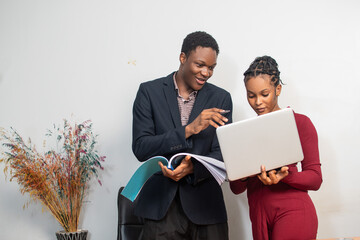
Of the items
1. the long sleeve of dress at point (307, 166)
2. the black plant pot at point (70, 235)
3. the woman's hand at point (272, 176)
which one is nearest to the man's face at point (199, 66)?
the long sleeve of dress at point (307, 166)

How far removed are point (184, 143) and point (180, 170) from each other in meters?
0.12

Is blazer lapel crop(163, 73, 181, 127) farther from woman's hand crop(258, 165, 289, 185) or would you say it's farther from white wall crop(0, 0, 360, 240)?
white wall crop(0, 0, 360, 240)

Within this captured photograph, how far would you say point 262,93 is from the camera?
6.32 ft

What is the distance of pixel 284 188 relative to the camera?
71.9 inches

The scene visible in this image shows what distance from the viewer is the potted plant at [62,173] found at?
2.78 m

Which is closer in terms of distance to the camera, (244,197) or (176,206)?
(176,206)

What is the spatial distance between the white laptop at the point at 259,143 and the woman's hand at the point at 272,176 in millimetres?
21

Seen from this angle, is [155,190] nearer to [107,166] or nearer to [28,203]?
[107,166]

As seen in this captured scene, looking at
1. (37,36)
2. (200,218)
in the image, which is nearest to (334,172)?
(200,218)

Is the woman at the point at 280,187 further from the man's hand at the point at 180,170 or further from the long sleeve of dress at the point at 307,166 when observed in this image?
the man's hand at the point at 180,170

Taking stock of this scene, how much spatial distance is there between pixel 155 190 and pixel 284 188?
590 mm

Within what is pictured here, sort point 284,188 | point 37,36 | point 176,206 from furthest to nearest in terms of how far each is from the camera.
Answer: point 37,36
point 176,206
point 284,188

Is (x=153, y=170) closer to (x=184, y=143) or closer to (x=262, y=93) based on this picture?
(x=184, y=143)

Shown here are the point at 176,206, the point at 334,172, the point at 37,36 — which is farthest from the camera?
the point at 37,36
